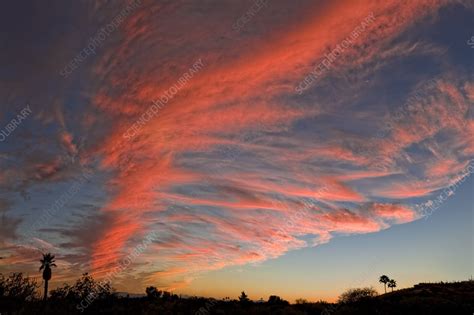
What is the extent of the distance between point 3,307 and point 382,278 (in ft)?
477

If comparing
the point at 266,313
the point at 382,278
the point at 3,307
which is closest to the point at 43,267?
the point at 266,313

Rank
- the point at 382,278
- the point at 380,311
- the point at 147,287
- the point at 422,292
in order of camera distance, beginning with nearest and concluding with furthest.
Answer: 1. the point at 380,311
2. the point at 422,292
3. the point at 147,287
4. the point at 382,278

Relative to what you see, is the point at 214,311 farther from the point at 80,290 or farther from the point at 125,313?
the point at 80,290

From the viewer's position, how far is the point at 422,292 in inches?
1649

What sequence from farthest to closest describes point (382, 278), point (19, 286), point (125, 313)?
point (382, 278) < point (125, 313) < point (19, 286)

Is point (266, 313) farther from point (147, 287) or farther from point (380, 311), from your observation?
point (147, 287)

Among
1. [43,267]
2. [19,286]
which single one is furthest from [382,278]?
[19,286]

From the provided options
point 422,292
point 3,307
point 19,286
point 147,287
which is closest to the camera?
point 3,307

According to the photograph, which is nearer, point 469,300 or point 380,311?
point 380,311

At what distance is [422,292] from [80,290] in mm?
53779

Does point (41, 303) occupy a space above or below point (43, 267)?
below

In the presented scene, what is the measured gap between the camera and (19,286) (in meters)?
25.6

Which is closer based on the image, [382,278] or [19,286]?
[19,286]

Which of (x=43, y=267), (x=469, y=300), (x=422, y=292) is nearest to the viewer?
(x=469, y=300)
